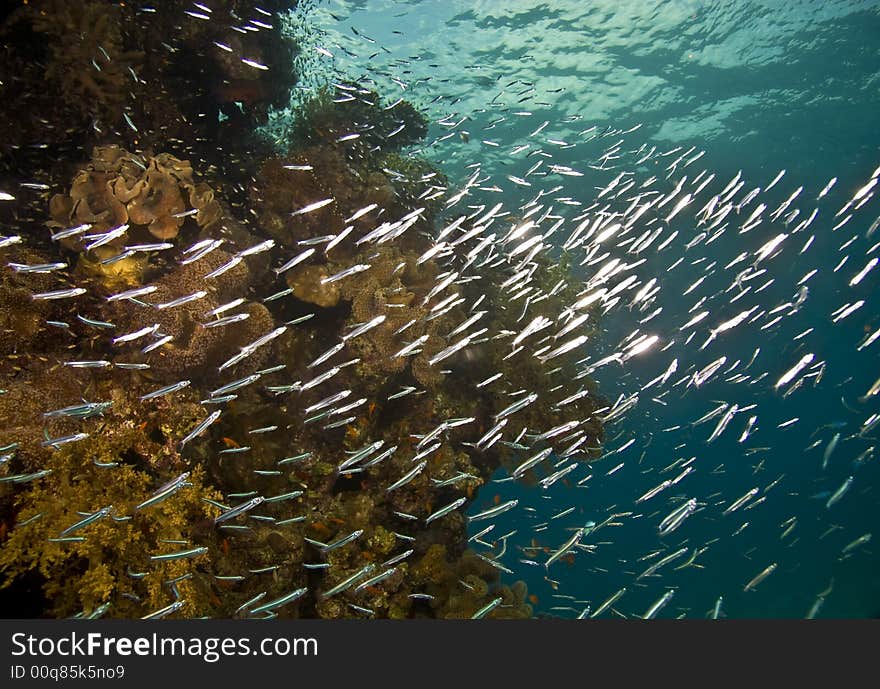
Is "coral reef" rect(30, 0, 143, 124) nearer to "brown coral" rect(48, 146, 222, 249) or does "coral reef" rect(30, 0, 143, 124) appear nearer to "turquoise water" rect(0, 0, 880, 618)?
"turquoise water" rect(0, 0, 880, 618)

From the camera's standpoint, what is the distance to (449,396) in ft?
33.2

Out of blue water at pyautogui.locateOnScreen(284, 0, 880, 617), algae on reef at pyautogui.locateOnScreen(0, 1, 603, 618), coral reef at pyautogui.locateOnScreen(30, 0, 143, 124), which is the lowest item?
algae on reef at pyautogui.locateOnScreen(0, 1, 603, 618)

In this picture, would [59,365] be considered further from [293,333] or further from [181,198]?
[293,333]

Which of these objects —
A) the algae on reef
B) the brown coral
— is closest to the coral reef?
the algae on reef

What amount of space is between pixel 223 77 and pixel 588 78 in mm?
18598

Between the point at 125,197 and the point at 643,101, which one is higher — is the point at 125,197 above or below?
below

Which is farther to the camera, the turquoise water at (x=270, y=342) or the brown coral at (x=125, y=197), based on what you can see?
the brown coral at (x=125, y=197)

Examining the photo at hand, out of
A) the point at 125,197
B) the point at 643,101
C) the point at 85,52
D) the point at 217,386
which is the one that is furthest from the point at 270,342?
the point at 643,101

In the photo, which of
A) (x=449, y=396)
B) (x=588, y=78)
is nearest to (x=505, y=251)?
(x=449, y=396)

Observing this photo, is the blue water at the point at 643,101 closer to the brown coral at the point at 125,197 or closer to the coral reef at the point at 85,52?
the coral reef at the point at 85,52

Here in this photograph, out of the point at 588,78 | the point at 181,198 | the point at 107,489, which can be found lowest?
the point at 107,489

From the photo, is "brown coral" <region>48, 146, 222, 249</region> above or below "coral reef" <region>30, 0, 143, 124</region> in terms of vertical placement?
below

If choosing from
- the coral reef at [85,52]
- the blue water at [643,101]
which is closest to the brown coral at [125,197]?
the coral reef at [85,52]

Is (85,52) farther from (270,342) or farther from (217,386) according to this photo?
(217,386)
